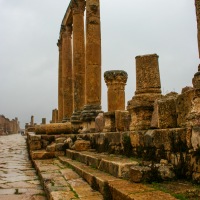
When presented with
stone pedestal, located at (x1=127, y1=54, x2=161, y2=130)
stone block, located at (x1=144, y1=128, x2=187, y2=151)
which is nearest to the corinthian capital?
stone pedestal, located at (x1=127, y1=54, x2=161, y2=130)

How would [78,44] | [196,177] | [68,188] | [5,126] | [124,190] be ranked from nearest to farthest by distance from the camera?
[124,190], [196,177], [68,188], [78,44], [5,126]

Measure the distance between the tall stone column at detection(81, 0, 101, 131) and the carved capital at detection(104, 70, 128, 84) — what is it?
165 cm

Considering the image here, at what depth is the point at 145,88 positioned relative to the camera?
616cm

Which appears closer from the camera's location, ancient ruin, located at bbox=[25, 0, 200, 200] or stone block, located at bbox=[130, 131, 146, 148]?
ancient ruin, located at bbox=[25, 0, 200, 200]

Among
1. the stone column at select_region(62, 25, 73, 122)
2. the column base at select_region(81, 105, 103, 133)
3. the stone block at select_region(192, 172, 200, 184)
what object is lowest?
the stone block at select_region(192, 172, 200, 184)

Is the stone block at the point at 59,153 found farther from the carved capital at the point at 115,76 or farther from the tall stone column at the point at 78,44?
the tall stone column at the point at 78,44

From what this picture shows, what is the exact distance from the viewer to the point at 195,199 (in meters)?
2.65

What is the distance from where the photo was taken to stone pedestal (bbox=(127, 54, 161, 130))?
5.82 m

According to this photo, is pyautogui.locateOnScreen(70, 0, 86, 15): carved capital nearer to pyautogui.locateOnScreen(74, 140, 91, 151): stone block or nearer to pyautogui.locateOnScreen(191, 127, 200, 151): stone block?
pyautogui.locateOnScreen(74, 140, 91, 151): stone block

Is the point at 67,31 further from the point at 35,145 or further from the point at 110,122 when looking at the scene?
the point at 110,122

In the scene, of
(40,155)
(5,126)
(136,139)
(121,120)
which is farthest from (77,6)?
(5,126)

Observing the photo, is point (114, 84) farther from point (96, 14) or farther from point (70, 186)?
point (70, 186)

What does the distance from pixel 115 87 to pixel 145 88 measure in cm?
505

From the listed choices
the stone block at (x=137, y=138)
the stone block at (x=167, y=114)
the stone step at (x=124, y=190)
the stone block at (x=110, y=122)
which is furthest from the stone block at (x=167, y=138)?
the stone block at (x=110, y=122)
